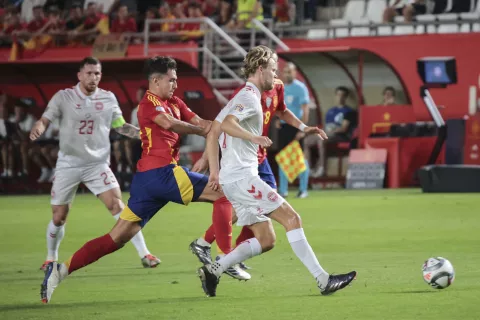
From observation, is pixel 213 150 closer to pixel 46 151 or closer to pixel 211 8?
pixel 46 151

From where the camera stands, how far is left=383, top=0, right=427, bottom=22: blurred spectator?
2659cm

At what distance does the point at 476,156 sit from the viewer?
2355 cm

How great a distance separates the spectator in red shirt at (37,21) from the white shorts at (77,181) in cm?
2093

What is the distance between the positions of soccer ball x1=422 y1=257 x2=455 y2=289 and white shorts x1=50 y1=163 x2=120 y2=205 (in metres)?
3.99

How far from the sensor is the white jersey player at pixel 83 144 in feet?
38.2

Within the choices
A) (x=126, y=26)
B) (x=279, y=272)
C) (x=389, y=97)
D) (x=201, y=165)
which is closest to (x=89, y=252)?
(x=201, y=165)

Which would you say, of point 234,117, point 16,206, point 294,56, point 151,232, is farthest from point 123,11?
point 234,117

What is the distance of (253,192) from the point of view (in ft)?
28.8

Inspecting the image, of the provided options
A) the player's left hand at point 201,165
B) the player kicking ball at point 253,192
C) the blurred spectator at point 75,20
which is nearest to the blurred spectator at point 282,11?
the blurred spectator at point 75,20

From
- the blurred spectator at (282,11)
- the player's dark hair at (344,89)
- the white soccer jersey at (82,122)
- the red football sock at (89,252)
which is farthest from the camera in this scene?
the blurred spectator at (282,11)

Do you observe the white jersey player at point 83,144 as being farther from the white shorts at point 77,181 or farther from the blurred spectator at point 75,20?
the blurred spectator at point 75,20

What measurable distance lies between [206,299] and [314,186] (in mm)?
16967

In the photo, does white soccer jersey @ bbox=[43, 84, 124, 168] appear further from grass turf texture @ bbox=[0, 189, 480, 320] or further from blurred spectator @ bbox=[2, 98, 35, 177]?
blurred spectator @ bbox=[2, 98, 35, 177]

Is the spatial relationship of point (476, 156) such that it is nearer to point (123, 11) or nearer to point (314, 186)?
point (314, 186)
